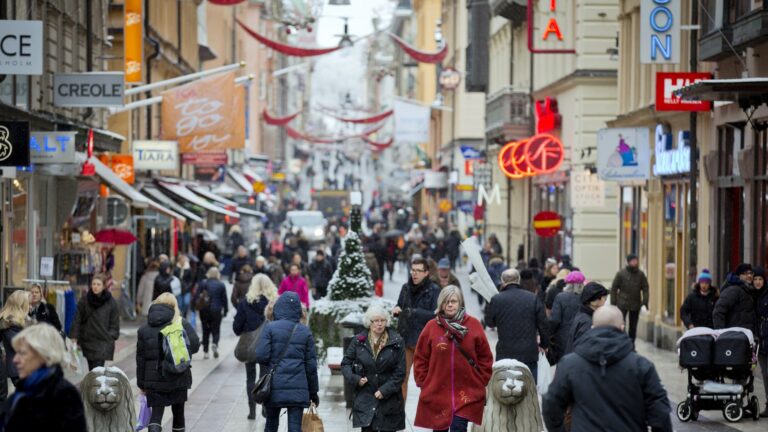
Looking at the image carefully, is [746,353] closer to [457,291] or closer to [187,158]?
[457,291]

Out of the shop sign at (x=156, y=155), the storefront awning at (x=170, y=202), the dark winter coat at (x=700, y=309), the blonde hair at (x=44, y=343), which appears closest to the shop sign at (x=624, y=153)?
the dark winter coat at (x=700, y=309)

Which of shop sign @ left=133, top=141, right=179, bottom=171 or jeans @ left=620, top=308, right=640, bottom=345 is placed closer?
jeans @ left=620, top=308, right=640, bottom=345

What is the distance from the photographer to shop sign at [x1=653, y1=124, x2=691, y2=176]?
2688 cm

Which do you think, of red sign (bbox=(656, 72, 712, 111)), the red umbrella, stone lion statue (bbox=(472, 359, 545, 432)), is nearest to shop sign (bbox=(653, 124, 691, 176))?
red sign (bbox=(656, 72, 712, 111))

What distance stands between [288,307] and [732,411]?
20.5ft

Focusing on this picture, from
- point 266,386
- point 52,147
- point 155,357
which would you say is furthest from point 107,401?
point 52,147

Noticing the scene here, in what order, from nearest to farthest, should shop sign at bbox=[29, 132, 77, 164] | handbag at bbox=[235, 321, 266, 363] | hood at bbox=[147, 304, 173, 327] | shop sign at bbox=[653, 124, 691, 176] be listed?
hood at bbox=[147, 304, 173, 327] → handbag at bbox=[235, 321, 266, 363] → shop sign at bbox=[29, 132, 77, 164] → shop sign at bbox=[653, 124, 691, 176]

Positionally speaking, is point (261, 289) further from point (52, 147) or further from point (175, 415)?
point (52, 147)

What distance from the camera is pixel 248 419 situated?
58.9 ft

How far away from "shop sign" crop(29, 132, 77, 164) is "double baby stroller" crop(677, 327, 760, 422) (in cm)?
1015

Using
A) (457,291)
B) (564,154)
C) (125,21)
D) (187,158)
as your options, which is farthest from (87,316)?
(187,158)

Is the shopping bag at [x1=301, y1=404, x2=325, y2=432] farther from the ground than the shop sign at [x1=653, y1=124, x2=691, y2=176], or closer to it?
closer to it

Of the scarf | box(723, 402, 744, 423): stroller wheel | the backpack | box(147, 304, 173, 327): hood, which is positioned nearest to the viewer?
the scarf

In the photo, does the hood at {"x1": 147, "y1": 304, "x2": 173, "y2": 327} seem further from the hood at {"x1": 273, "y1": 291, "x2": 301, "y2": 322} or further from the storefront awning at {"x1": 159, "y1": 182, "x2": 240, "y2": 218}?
the storefront awning at {"x1": 159, "y1": 182, "x2": 240, "y2": 218}
